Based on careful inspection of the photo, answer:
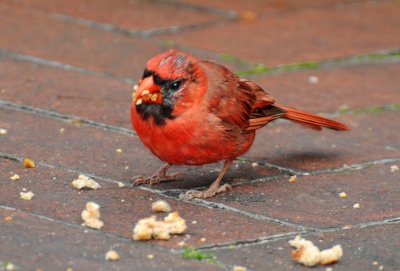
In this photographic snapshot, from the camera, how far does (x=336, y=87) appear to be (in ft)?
21.7

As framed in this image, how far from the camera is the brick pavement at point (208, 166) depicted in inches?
160

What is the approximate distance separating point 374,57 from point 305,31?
2.51 feet

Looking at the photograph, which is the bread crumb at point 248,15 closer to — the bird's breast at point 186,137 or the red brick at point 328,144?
the red brick at point 328,144

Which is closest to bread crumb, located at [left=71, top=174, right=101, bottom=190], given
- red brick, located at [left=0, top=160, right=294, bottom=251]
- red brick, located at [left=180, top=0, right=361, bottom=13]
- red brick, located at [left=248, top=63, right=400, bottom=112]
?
red brick, located at [left=0, top=160, right=294, bottom=251]

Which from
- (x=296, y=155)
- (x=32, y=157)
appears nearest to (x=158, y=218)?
(x=32, y=157)

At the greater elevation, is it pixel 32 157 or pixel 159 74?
pixel 159 74

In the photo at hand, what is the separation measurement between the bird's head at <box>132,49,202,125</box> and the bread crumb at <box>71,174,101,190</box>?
1.40ft

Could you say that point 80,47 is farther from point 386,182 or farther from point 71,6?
point 386,182

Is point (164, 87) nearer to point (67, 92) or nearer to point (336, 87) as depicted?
point (67, 92)

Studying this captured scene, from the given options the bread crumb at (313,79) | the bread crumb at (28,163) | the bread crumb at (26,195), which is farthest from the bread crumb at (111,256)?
the bread crumb at (313,79)

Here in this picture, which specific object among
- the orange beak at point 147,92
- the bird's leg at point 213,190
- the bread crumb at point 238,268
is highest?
the orange beak at point 147,92

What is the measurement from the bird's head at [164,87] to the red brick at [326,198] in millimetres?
533

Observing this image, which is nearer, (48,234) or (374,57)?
(48,234)

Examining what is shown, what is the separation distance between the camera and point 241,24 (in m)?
7.98
